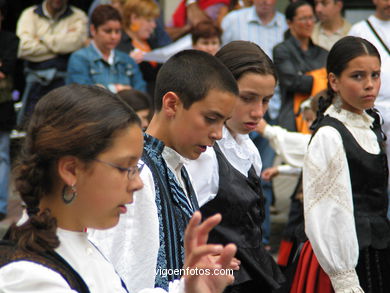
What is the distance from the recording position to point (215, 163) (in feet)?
11.9

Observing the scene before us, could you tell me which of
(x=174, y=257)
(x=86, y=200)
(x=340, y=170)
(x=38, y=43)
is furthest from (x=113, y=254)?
(x=38, y=43)

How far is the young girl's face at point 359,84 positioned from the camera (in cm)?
412

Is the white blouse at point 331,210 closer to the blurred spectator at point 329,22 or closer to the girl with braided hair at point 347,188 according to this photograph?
the girl with braided hair at point 347,188

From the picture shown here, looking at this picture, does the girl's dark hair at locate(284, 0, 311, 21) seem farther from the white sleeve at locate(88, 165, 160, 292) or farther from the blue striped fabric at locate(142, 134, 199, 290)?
the white sleeve at locate(88, 165, 160, 292)

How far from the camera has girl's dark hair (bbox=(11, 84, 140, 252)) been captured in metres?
2.24

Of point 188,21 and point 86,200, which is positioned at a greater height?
point 86,200

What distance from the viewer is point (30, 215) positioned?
2264 mm

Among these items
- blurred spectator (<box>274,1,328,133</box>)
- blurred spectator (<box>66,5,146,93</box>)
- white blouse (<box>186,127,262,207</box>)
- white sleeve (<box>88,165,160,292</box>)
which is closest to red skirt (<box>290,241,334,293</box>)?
white blouse (<box>186,127,262,207</box>)

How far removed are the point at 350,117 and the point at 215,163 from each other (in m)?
0.87

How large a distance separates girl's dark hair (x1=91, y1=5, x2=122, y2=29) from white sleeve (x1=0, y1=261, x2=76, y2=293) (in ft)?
16.6

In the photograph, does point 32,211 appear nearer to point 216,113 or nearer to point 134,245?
point 134,245

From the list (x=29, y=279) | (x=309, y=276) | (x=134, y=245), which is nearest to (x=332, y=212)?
(x=309, y=276)

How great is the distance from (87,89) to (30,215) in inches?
15.0

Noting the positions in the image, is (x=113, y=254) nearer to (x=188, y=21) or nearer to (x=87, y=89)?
(x=87, y=89)
